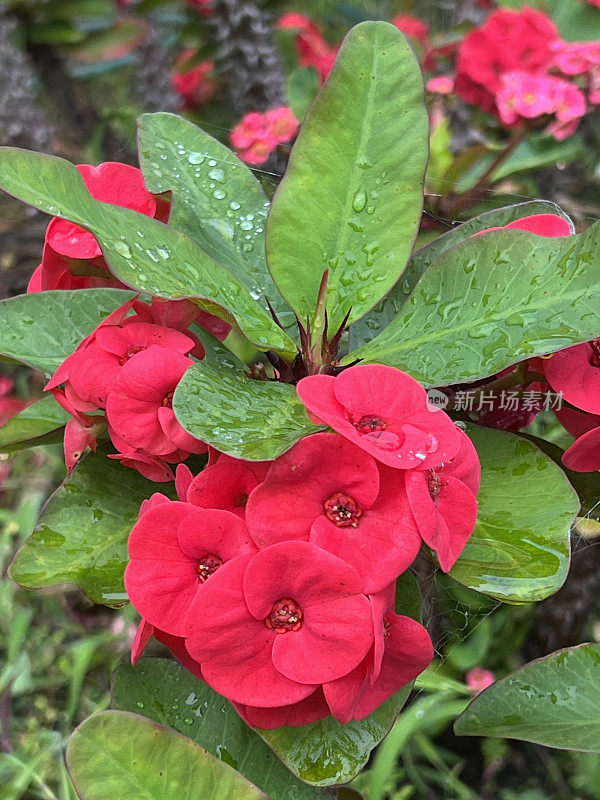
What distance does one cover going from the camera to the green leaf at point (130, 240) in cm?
50

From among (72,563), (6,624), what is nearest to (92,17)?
(6,624)

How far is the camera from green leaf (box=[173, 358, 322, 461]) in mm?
450

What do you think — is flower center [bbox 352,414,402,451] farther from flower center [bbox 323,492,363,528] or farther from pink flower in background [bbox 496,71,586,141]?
pink flower in background [bbox 496,71,586,141]

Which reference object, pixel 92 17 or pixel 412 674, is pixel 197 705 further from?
pixel 92 17

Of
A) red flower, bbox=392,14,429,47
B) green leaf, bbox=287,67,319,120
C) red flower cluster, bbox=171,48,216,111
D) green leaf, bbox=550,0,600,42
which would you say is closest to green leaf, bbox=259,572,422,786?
green leaf, bbox=287,67,319,120

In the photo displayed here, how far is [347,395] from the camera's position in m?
0.46

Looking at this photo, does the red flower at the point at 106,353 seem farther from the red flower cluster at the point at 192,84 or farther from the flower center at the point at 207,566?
the red flower cluster at the point at 192,84

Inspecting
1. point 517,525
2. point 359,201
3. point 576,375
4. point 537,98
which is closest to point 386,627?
point 517,525

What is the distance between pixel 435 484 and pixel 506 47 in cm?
188

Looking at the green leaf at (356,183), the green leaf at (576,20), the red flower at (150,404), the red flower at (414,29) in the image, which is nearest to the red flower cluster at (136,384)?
the red flower at (150,404)

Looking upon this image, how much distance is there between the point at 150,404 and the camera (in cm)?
53

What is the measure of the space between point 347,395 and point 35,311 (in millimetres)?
341

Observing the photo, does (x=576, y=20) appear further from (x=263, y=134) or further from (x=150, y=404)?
(x=150, y=404)

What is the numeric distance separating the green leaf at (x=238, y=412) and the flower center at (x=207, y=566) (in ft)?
0.30
